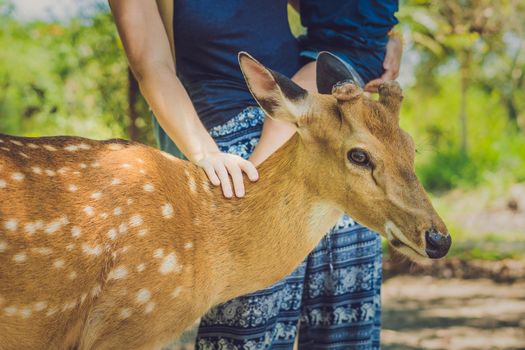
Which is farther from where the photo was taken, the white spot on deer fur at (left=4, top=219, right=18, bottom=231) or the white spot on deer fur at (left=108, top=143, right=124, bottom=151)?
the white spot on deer fur at (left=108, top=143, right=124, bottom=151)

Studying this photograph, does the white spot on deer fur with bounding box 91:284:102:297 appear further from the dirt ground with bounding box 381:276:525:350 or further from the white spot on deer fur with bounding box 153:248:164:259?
the dirt ground with bounding box 381:276:525:350

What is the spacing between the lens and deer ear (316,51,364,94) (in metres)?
2.82

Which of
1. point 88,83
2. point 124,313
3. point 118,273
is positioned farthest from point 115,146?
point 88,83

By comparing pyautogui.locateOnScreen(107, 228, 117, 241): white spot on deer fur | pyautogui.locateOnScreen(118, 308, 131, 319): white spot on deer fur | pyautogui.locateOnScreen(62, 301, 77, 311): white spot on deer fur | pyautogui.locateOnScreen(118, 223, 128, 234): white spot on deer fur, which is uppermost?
pyautogui.locateOnScreen(118, 223, 128, 234): white spot on deer fur

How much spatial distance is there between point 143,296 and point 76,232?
29cm

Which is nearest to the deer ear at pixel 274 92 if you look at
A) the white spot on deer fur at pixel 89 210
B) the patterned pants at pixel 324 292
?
the patterned pants at pixel 324 292

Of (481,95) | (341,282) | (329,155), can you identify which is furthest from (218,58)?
(481,95)

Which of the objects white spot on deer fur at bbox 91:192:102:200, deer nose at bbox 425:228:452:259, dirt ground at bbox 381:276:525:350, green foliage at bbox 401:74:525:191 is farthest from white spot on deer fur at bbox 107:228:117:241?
green foliage at bbox 401:74:525:191

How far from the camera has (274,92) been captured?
101 inches

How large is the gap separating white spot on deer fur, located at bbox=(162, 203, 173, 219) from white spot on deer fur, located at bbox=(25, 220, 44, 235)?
41cm

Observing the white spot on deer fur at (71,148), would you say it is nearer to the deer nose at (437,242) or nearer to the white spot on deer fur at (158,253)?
the white spot on deer fur at (158,253)

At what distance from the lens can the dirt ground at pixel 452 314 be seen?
6121 mm

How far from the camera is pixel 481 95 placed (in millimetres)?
23531

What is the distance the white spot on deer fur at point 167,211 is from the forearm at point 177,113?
264 mm
